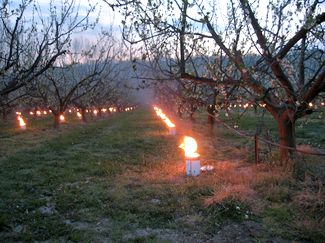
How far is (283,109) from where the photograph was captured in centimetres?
1044

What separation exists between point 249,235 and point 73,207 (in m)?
3.33

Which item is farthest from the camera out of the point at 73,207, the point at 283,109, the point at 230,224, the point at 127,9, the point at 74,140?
the point at 74,140

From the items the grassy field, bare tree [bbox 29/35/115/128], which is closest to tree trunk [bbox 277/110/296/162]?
the grassy field

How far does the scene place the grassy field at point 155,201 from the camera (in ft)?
19.4

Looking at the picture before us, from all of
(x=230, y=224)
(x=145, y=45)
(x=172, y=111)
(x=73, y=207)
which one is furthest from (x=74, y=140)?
(x=172, y=111)

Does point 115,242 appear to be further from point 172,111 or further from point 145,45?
point 172,111

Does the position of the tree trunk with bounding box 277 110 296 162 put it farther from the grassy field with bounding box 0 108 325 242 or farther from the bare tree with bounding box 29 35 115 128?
the bare tree with bounding box 29 35 115 128

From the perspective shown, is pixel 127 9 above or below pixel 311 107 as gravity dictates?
above

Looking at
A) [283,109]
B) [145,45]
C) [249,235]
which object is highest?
[145,45]

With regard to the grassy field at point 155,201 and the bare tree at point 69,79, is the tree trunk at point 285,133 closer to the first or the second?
the grassy field at point 155,201

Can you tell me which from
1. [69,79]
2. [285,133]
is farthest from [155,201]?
[69,79]

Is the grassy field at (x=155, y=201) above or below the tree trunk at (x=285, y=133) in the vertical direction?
below

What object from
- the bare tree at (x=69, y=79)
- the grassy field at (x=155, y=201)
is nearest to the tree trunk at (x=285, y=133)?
the grassy field at (x=155, y=201)

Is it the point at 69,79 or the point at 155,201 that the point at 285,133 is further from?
the point at 69,79
